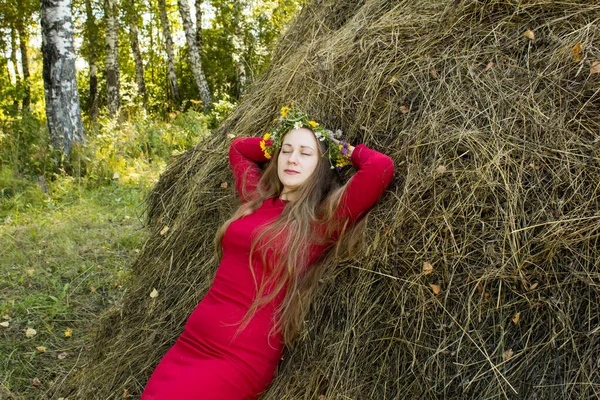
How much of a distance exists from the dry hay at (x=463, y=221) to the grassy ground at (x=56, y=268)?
687mm

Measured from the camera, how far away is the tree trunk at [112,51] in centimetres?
1151

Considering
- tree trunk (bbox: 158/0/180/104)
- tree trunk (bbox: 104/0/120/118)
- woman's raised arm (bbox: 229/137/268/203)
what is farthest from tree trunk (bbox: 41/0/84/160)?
tree trunk (bbox: 158/0/180/104)

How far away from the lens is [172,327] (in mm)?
3225

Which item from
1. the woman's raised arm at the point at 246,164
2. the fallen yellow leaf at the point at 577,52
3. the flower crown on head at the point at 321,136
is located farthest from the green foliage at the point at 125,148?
the fallen yellow leaf at the point at 577,52

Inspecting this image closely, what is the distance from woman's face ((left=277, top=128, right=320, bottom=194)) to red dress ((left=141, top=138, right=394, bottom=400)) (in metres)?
0.21

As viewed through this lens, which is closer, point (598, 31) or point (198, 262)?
point (598, 31)

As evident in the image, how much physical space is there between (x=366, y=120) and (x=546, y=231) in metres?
1.13

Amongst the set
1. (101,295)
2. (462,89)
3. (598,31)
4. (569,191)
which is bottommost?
(101,295)

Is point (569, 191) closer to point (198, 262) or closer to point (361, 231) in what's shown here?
point (361, 231)

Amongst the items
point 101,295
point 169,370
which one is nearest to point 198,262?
point 169,370

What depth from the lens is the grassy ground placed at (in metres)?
3.73


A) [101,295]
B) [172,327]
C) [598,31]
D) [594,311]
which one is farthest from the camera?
[101,295]

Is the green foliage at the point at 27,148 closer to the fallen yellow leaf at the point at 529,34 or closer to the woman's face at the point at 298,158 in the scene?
the woman's face at the point at 298,158

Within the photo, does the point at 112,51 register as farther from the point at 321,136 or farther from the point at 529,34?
the point at 529,34
